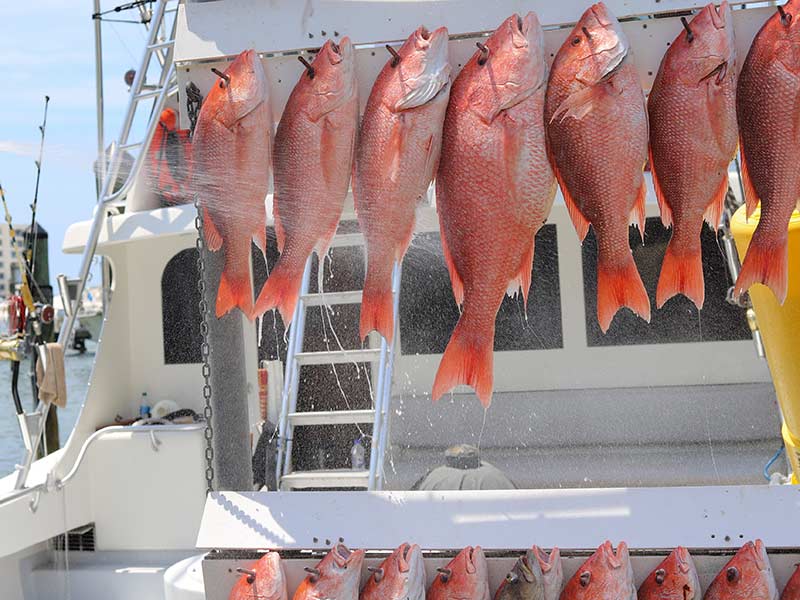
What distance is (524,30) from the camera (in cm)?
205

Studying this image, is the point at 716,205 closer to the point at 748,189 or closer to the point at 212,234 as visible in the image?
the point at 748,189

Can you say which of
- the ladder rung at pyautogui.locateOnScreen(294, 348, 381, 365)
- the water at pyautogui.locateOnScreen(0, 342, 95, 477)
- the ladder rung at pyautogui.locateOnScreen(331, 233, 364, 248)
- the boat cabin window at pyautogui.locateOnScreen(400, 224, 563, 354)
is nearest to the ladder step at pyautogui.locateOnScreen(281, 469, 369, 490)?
the ladder rung at pyautogui.locateOnScreen(294, 348, 381, 365)

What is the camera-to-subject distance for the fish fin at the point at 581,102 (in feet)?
6.46

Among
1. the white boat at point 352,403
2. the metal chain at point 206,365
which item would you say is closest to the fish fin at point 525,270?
the metal chain at point 206,365

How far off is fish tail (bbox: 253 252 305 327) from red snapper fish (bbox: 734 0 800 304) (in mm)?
993

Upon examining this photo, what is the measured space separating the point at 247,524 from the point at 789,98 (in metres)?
1.67

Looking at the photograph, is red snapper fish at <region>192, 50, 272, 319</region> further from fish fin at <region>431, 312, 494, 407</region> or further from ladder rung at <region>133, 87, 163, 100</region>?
ladder rung at <region>133, 87, 163, 100</region>

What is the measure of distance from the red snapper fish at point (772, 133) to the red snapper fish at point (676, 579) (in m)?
0.64

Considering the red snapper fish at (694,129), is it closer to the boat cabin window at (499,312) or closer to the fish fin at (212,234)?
the fish fin at (212,234)

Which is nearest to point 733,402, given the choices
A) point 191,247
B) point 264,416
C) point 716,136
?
point 264,416

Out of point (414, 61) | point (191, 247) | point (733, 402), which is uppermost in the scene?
point (191, 247)

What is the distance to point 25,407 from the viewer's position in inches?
1164

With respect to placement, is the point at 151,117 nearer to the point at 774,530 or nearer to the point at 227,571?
the point at 227,571

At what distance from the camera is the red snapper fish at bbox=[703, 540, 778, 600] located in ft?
6.81
